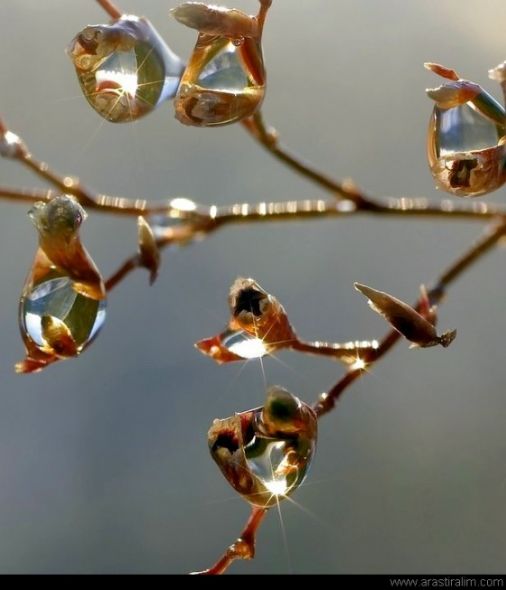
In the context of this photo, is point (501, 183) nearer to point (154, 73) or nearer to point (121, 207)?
point (154, 73)

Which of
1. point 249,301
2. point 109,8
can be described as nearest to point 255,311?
point 249,301

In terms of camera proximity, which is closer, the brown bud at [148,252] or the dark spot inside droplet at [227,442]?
the dark spot inside droplet at [227,442]

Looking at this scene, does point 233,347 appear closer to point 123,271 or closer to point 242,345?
point 242,345

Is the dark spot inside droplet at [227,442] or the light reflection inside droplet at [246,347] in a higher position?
the light reflection inside droplet at [246,347]

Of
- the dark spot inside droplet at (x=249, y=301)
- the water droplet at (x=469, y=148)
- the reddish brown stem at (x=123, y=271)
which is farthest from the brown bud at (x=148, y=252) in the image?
the water droplet at (x=469, y=148)

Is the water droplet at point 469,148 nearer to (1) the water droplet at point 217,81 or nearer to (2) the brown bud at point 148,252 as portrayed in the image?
(1) the water droplet at point 217,81
